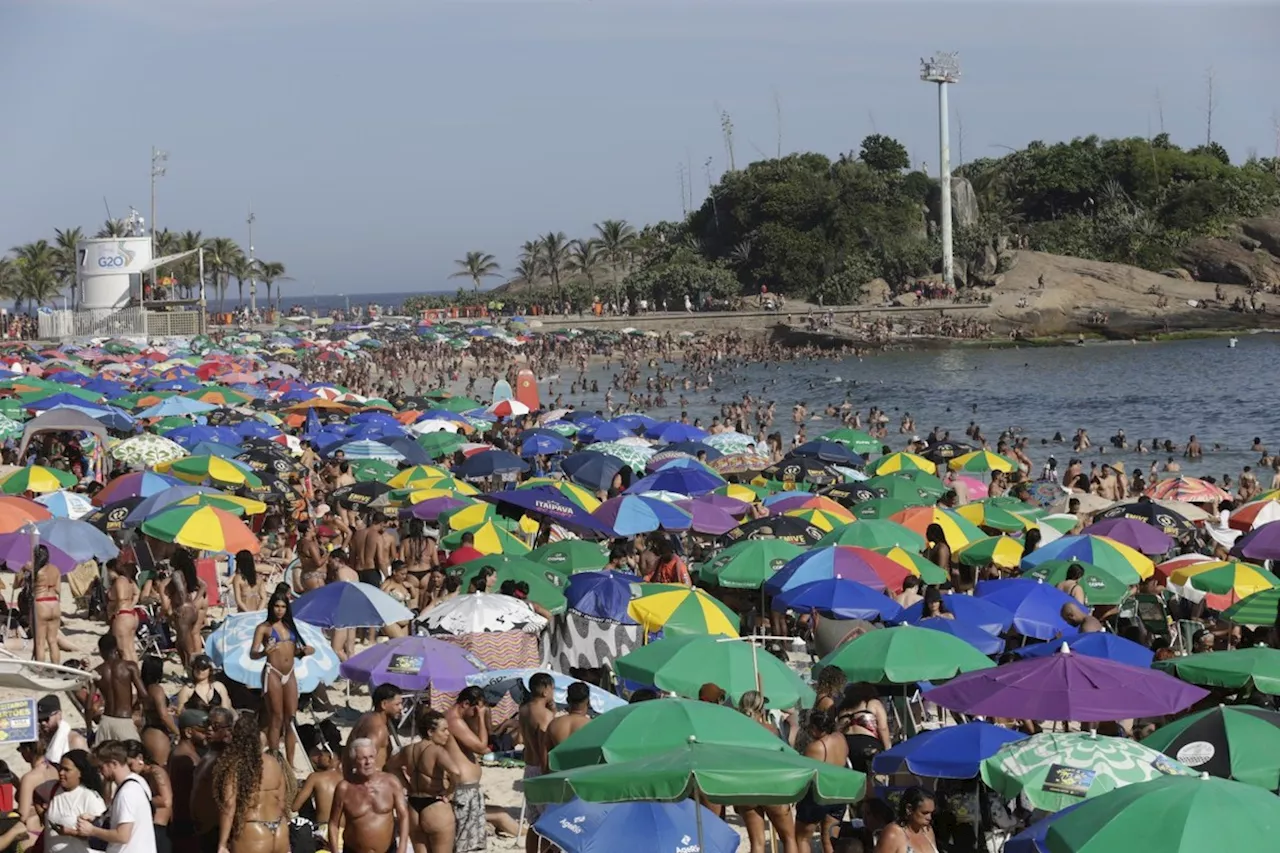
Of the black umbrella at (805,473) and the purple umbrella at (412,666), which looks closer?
the purple umbrella at (412,666)

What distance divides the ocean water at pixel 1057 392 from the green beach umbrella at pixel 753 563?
926 inches

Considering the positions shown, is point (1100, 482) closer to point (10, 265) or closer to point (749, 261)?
point (749, 261)

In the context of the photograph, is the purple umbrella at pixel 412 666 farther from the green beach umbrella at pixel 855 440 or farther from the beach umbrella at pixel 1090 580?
the green beach umbrella at pixel 855 440

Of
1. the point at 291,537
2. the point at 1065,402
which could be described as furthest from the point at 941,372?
the point at 291,537

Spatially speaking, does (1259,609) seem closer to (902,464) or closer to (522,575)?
(522,575)

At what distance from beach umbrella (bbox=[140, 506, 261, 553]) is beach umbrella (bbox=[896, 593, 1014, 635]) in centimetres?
587

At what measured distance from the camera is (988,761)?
25.2ft

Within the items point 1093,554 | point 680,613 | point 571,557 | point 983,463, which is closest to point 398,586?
point 571,557

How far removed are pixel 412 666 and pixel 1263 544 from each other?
905cm

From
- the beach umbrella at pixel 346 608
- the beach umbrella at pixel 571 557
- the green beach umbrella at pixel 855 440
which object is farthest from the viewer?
the green beach umbrella at pixel 855 440

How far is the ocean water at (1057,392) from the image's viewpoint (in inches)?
1764

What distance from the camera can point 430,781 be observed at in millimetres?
7879

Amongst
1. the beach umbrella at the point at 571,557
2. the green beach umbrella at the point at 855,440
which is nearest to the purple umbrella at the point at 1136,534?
the beach umbrella at the point at 571,557

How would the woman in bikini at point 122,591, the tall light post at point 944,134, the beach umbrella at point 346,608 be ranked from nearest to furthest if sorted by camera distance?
the beach umbrella at point 346,608, the woman in bikini at point 122,591, the tall light post at point 944,134
